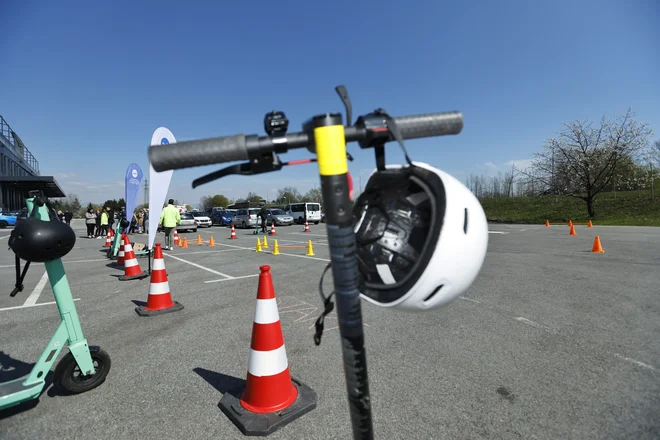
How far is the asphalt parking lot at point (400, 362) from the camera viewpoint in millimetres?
2410

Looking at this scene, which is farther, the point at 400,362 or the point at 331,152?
the point at 400,362

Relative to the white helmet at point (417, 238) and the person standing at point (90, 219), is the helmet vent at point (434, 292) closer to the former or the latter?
the white helmet at point (417, 238)

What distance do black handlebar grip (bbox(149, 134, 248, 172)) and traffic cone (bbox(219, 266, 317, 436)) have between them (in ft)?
5.72

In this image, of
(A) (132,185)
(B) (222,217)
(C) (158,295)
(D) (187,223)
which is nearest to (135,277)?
(C) (158,295)

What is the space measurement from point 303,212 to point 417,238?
32.3 metres

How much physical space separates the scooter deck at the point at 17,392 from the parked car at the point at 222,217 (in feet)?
103

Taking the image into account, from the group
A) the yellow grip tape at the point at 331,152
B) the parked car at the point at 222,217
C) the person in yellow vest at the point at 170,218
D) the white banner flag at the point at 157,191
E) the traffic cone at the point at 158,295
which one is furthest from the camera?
the parked car at the point at 222,217

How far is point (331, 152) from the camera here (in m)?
0.94

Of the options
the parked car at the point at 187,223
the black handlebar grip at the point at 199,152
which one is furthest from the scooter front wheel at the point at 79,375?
the parked car at the point at 187,223

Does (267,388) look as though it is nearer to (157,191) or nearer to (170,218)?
(157,191)

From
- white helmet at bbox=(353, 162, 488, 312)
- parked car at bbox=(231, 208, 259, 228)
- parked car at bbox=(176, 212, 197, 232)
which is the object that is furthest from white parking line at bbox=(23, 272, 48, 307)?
parked car at bbox=(231, 208, 259, 228)

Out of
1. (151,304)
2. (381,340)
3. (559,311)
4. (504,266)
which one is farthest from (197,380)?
(504,266)

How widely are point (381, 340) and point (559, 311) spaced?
108 inches

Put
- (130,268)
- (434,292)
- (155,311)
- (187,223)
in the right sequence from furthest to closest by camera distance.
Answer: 1. (187,223)
2. (130,268)
3. (155,311)
4. (434,292)
